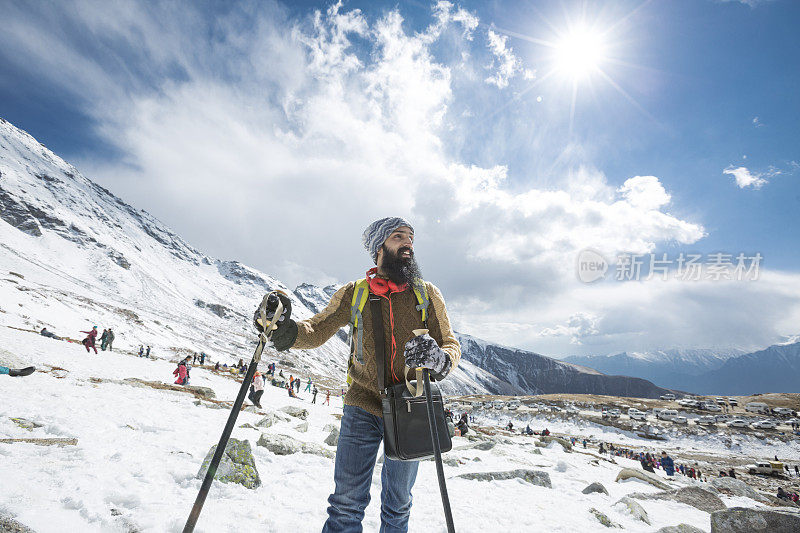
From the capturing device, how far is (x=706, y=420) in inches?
2226

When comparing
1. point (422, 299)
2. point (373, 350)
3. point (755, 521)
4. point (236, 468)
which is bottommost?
point (236, 468)

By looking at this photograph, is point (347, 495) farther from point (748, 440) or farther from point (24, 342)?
point (748, 440)

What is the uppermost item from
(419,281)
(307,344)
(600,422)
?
(419,281)

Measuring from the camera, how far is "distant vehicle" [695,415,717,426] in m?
53.5

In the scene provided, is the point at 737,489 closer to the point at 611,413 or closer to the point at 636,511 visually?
the point at 636,511

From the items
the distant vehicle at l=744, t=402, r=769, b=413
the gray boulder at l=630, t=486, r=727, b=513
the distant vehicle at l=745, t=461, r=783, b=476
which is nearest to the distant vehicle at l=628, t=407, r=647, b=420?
the distant vehicle at l=744, t=402, r=769, b=413

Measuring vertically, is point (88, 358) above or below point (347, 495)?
below

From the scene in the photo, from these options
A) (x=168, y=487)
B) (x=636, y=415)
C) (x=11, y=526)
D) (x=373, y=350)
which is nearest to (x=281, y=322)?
(x=373, y=350)

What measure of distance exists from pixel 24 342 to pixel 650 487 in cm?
2987

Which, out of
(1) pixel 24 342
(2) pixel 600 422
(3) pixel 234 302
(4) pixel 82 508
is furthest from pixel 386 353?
(3) pixel 234 302

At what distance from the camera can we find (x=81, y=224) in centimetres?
16625

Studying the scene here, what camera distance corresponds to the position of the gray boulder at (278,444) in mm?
7336

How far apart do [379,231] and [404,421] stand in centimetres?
207

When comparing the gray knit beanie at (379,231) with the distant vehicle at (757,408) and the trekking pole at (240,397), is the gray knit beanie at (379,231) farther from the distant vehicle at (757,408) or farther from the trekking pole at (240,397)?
the distant vehicle at (757,408)
